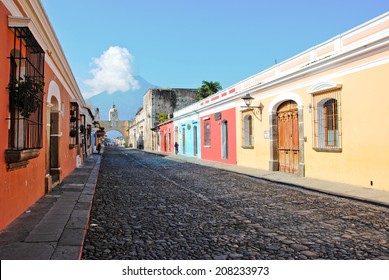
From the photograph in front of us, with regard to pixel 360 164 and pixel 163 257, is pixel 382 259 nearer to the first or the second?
pixel 163 257

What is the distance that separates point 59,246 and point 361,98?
8009 mm

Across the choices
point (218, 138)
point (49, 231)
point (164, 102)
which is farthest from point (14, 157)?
point (164, 102)

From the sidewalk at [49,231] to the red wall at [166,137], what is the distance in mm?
26753

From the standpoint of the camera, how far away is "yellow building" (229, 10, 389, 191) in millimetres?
8344

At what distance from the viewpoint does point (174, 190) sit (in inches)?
352

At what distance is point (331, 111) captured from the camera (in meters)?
10.3

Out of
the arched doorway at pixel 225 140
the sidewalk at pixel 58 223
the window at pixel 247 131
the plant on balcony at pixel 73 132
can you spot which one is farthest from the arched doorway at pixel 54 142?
the arched doorway at pixel 225 140

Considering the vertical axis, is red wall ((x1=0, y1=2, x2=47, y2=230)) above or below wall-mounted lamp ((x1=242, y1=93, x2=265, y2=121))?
below

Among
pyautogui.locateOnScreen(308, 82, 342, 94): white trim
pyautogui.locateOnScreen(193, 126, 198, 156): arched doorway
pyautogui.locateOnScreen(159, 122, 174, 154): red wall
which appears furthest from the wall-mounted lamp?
pyautogui.locateOnScreen(159, 122, 174, 154): red wall

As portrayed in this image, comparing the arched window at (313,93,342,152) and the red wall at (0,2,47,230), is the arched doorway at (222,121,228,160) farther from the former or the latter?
the red wall at (0,2,47,230)

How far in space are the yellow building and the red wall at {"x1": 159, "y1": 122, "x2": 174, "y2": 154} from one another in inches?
769

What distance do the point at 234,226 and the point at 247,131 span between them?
11350 mm

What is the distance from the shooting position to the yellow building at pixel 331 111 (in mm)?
8344

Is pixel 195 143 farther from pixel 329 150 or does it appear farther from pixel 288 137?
pixel 329 150
